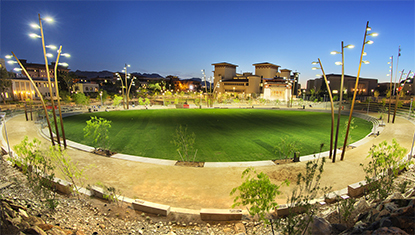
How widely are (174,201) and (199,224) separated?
138 cm

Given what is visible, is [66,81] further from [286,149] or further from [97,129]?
[286,149]

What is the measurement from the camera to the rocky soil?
3.89 m

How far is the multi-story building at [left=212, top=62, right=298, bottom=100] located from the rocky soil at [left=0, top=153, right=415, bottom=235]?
5830 centimetres

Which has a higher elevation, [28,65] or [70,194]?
[28,65]

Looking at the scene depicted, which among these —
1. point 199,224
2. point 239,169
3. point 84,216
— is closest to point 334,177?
point 239,169

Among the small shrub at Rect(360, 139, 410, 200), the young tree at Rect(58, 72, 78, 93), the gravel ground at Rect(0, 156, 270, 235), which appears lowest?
the gravel ground at Rect(0, 156, 270, 235)

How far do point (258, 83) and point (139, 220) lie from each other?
74.9 meters

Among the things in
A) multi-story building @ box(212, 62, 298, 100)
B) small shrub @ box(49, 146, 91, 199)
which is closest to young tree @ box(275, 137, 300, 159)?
small shrub @ box(49, 146, 91, 199)

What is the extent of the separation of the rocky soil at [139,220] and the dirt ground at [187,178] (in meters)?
0.86

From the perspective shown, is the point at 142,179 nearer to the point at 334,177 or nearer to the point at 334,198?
the point at 334,198

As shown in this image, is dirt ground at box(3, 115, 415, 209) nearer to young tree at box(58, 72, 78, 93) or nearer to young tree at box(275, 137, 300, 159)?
young tree at box(275, 137, 300, 159)

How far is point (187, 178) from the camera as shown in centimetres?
799

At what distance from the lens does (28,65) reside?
236 feet

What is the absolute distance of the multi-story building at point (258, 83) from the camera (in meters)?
61.1
